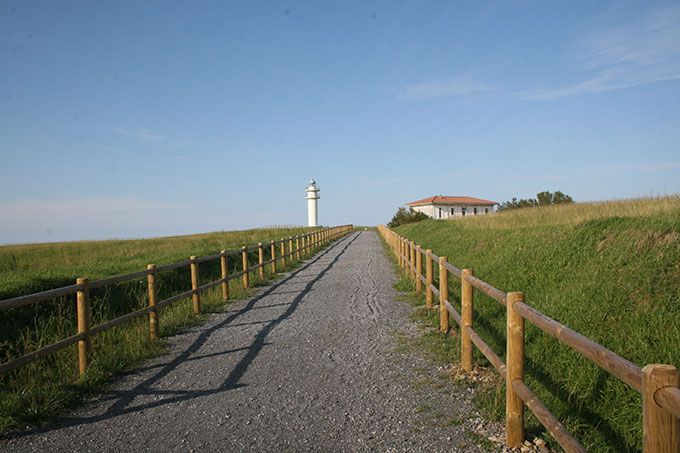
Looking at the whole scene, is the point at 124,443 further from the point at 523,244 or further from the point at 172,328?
the point at 523,244

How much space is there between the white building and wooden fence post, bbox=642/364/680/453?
6847cm

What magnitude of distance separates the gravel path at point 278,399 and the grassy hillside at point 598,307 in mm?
918

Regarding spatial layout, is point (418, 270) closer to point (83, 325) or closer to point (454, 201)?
point (83, 325)

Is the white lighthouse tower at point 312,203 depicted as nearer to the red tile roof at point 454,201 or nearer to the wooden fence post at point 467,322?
the red tile roof at point 454,201

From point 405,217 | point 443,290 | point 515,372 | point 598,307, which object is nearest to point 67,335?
point 443,290

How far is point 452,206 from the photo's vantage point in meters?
72.1

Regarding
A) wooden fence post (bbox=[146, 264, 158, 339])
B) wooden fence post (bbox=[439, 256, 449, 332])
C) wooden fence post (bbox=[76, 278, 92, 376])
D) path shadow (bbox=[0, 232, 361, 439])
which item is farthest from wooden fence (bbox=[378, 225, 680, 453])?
wooden fence post (bbox=[146, 264, 158, 339])

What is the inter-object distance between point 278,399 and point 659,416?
3365mm

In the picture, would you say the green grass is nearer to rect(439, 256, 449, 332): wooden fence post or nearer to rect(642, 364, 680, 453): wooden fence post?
rect(439, 256, 449, 332): wooden fence post

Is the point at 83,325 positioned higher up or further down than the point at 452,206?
further down

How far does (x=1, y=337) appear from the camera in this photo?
24.2 feet

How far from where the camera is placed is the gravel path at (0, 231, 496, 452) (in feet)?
12.2

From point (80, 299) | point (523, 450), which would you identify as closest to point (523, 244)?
point (523, 450)

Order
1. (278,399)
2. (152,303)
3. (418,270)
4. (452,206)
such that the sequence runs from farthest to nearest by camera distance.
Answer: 1. (452,206)
2. (418,270)
3. (152,303)
4. (278,399)
